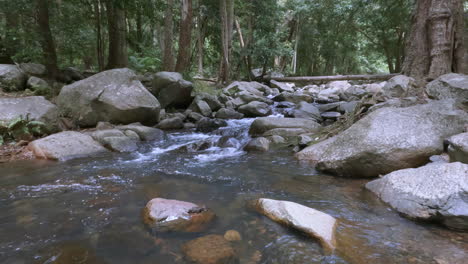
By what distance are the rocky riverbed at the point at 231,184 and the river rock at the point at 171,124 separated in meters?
0.69

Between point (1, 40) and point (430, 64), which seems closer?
point (430, 64)

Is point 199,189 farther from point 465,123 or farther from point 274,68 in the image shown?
point 274,68

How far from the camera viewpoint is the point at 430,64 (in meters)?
6.82

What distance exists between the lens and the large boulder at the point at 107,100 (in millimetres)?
7305

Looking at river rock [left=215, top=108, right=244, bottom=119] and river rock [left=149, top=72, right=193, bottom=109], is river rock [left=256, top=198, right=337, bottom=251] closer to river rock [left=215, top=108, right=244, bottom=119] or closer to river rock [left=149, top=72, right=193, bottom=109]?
river rock [left=215, top=108, right=244, bottom=119]

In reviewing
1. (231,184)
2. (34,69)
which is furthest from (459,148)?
(34,69)

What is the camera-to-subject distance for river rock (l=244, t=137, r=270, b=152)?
643 centimetres

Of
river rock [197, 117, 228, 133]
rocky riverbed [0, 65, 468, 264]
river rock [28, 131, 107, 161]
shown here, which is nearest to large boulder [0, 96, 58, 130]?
rocky riverbed [0, 65, 468, 264]

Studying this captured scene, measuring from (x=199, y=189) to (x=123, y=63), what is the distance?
8.86 meters

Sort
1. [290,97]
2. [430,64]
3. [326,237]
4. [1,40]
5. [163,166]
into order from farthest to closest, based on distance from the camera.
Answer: [290,97], [1,40], [430,64], [163,166], [326,237]

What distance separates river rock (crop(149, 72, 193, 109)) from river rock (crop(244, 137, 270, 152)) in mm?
4581

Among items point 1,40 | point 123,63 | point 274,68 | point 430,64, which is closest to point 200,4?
point 274,68

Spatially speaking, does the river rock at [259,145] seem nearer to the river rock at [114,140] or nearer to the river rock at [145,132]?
the river rock at [145,132]

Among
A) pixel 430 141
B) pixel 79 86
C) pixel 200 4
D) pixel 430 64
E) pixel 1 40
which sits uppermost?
pixel 200 4
